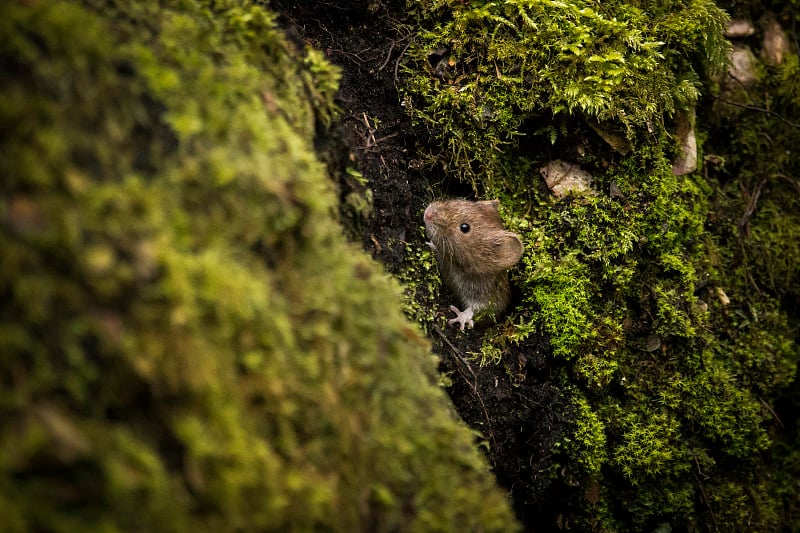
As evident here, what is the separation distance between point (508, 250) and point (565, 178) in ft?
2.81

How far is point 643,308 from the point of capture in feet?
15.3

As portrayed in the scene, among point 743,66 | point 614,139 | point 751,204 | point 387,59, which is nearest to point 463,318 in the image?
point 614,139

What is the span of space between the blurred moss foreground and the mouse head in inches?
86.4

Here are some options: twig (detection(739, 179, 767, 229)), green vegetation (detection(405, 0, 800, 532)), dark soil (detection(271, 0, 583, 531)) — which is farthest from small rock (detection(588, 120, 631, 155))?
twig (detection(739, 179, 767, 229))

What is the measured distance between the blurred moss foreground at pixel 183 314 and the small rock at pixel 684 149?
147 inches

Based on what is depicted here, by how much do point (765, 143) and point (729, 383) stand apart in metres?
2.45

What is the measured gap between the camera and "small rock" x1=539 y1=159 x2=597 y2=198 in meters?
4.62

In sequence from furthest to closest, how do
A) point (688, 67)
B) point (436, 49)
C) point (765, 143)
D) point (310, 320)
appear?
point (765, 143) → point (688, 67) → point (436, 49) → point (310, 320)

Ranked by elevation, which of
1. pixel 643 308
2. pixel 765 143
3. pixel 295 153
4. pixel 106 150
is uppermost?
pixel 106 150

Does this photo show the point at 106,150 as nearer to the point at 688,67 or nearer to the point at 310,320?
the point at 310,320

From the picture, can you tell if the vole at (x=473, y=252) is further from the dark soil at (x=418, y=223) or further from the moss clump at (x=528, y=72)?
the moss clump at (x=528, y=72)

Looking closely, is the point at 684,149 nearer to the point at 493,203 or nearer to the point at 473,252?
the point at 493,203

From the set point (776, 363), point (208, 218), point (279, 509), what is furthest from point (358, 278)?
point (776, 363)

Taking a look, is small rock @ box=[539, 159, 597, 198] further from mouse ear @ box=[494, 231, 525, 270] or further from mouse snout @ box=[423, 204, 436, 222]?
mouse snout @ box=[423, 204, 436, 222]
